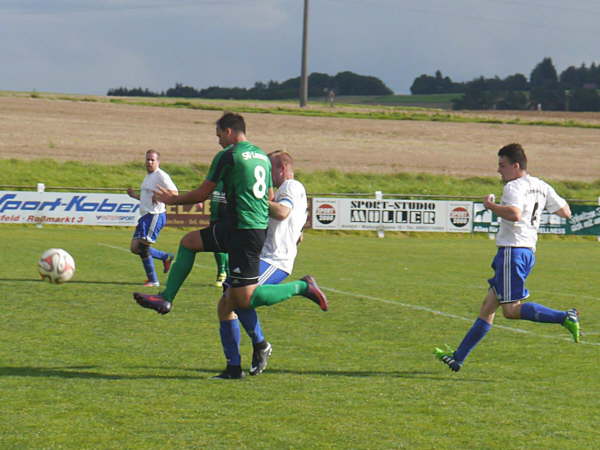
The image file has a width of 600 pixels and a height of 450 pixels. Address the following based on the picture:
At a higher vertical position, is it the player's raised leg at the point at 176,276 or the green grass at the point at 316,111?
the player's raised leg at the point at 176,276

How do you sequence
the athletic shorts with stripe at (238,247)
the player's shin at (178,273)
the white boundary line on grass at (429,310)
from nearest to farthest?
the athletic shorts with stripe at (238,247) → the player's shin at (178,273) → the white boundary line on grass at (429,310)

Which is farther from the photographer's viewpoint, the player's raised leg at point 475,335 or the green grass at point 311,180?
the green grass at point 311,180

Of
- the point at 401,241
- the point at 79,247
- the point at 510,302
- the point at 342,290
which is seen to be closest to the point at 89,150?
the point at 401,241

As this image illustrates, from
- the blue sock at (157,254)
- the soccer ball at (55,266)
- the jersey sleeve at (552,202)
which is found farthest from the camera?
the blue sock at (157,254)

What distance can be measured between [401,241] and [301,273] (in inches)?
501

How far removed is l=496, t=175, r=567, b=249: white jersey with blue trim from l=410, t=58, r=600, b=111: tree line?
11393 centimetres

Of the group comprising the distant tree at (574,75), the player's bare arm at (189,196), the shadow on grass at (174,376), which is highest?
the distant tree at (574,75)

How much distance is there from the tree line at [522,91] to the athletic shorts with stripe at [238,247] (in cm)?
11548

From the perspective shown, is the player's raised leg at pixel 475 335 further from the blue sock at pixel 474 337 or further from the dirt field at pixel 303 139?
the dirt field at pixel 303 139

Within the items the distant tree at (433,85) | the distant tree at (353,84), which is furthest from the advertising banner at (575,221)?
the distant tree at (433,85)

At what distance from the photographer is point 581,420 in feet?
22.5

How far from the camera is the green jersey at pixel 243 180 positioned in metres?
7.53

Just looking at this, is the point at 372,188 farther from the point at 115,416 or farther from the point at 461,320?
the point at 115,416

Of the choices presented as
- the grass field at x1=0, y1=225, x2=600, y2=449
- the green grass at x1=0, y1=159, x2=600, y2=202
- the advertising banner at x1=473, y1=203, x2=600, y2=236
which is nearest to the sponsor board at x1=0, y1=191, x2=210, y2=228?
the green grass at x1=0, y1=159, x2=600, y2=202
